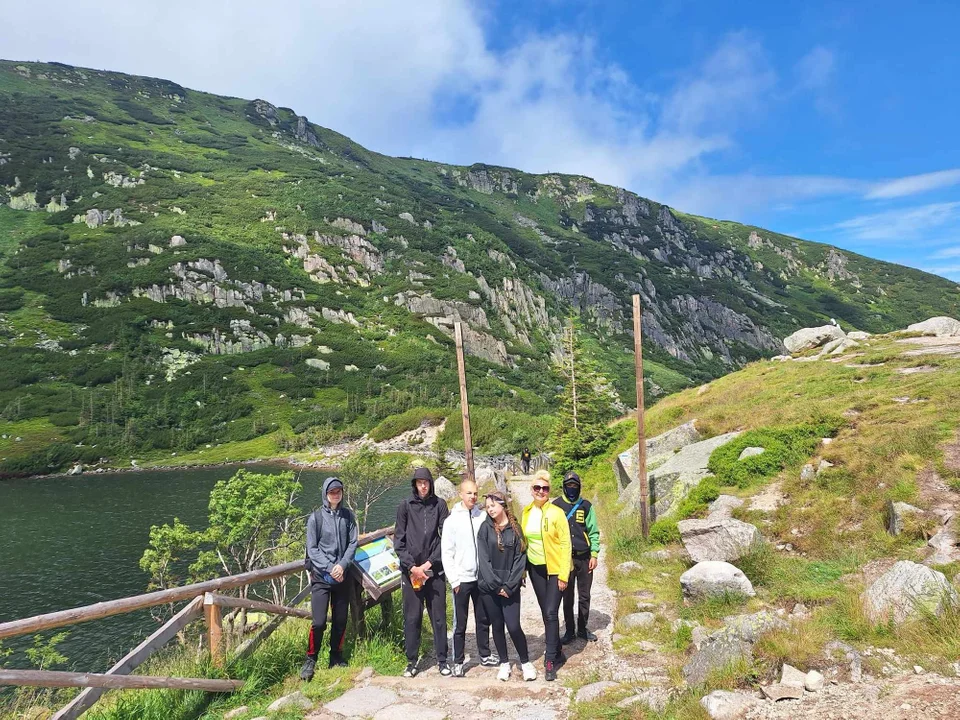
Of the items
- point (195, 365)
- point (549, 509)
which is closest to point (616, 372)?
point (195, 365)

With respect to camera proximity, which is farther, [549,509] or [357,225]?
[357,225]

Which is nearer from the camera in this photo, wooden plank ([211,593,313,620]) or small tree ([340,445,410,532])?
wooden plank ([211,593,313,620])

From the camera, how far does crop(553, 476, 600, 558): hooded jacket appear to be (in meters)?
7.53

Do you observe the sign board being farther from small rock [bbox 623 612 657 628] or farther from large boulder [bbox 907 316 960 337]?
large boulder [bbox 907 316 960 337]

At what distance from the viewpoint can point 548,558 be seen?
664cm

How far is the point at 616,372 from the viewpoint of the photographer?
167 m

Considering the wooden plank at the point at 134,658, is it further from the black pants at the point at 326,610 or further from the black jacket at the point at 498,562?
the black jacket at the point at 498,562

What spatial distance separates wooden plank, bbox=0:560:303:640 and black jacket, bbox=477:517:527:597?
3221 millimetres

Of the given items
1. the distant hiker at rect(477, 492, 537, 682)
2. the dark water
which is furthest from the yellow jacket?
the dark water

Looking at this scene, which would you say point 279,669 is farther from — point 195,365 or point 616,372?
point 616,372

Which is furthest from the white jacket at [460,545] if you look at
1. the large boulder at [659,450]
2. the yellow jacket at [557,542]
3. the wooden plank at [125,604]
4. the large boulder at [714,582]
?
the large boulder at [659,450]

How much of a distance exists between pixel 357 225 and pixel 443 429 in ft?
425

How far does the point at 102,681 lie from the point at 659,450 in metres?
17.6

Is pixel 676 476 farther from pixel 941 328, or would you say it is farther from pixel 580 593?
pixel 941 328
